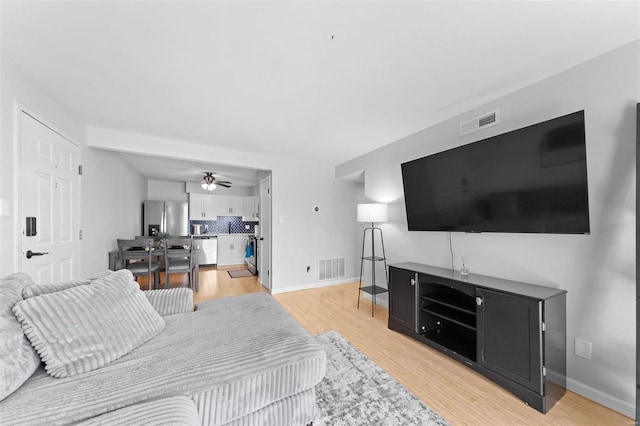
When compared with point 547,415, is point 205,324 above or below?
above

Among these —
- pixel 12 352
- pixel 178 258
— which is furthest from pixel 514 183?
pixel 178 258

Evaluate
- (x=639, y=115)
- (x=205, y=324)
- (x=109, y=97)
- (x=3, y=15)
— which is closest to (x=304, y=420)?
(x=205, y=324)

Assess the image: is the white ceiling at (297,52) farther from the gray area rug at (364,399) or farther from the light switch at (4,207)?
the gray area rug at (364,399)

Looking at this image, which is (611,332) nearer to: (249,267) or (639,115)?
(639,115)

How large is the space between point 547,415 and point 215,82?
3475 mm

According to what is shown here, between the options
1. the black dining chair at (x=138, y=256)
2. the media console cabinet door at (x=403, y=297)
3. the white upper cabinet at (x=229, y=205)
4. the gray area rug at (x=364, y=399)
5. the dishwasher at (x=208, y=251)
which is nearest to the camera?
the gray area rug at (x=364, y=399)

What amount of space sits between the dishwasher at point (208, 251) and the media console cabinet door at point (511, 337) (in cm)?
627

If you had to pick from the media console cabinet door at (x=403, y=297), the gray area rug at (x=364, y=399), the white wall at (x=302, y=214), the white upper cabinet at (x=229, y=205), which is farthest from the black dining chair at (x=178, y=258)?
the media console cabinet door at (x=403, y=297)

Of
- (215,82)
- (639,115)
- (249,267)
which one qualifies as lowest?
(249,267)

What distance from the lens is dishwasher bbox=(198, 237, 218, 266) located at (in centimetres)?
657

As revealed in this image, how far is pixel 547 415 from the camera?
1.63 m

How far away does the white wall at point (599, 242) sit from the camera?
1.63 m

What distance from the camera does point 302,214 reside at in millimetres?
4637

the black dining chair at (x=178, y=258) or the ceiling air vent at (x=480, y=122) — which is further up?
the ceiling air vent at (x=480, y=122)
